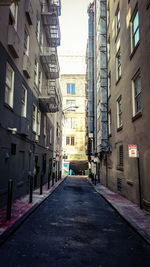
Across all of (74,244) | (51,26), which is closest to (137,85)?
(74,244)

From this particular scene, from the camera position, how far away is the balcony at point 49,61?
639 inches

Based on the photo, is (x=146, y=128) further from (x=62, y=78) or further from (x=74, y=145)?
(x=62, y=78)

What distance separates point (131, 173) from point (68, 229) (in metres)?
5.52

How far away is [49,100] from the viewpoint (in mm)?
15852

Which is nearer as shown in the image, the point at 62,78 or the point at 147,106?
the point at 147,106

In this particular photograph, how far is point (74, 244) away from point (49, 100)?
12462mm

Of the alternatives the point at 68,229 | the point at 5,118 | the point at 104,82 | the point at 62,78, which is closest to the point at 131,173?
the point at 68,229

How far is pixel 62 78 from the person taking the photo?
46.8m

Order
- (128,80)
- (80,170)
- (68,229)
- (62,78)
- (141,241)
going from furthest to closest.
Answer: (62,78), (80,170), (128,80), (68,229), (141,241)

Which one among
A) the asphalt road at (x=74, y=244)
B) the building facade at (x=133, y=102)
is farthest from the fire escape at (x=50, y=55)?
the asphalt road at (x=74, y=244)

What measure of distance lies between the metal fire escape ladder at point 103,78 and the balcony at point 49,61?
14.6 ft

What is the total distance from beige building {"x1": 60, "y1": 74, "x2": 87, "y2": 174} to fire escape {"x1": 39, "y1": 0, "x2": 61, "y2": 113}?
22.9 meters

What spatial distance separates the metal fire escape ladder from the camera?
17.9m

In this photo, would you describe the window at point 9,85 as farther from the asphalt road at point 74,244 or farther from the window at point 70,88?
the window at point 70,88
